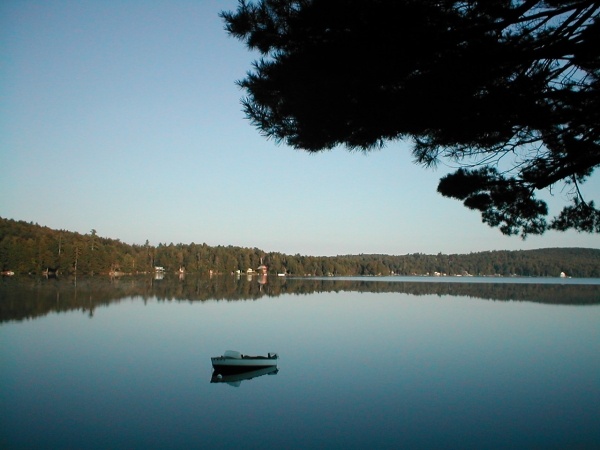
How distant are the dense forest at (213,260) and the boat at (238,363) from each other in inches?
2340

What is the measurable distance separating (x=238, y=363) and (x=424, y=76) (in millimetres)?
Result: 10391

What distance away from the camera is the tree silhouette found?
15.1ft

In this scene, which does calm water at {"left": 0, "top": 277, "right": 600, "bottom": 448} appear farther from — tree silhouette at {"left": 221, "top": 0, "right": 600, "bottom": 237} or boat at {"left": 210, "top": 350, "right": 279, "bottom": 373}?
tree silhouette at {"left": 221, "top": 0, "right": 600, "bottom": 237}

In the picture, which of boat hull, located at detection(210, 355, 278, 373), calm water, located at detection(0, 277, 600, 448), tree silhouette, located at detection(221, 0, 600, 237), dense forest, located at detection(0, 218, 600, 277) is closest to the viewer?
tree silhouette, located at detection(221, 0, 600, 237)

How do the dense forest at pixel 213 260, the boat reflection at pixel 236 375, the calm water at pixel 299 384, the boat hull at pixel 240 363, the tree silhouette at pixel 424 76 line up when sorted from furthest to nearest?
the dense forest at pixel 213 260 < the boat hull at pixel 240 363 < the boat reflection at pixel 236 375 < the calm water at pixel 299 384 < the tree silhouette at pixel 424 76

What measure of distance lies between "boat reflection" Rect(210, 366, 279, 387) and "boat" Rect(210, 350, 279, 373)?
0.06m

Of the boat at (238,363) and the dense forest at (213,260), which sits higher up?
the dense forest at (213,260)

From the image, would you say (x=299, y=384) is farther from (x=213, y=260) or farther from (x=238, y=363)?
(x=213, y=260)

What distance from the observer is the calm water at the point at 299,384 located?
8742 millimetres

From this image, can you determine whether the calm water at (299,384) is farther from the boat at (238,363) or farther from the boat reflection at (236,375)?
the boat at (238,363)

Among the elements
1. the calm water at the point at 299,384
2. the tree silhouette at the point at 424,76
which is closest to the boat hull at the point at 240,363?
the calm water at the point at 299,384

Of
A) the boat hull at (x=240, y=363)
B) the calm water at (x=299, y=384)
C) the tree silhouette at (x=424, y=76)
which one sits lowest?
the calm water at (x=299, y=384)

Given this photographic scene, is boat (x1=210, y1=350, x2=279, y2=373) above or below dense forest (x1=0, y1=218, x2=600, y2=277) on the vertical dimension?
below

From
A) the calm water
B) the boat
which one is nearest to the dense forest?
the calm water
